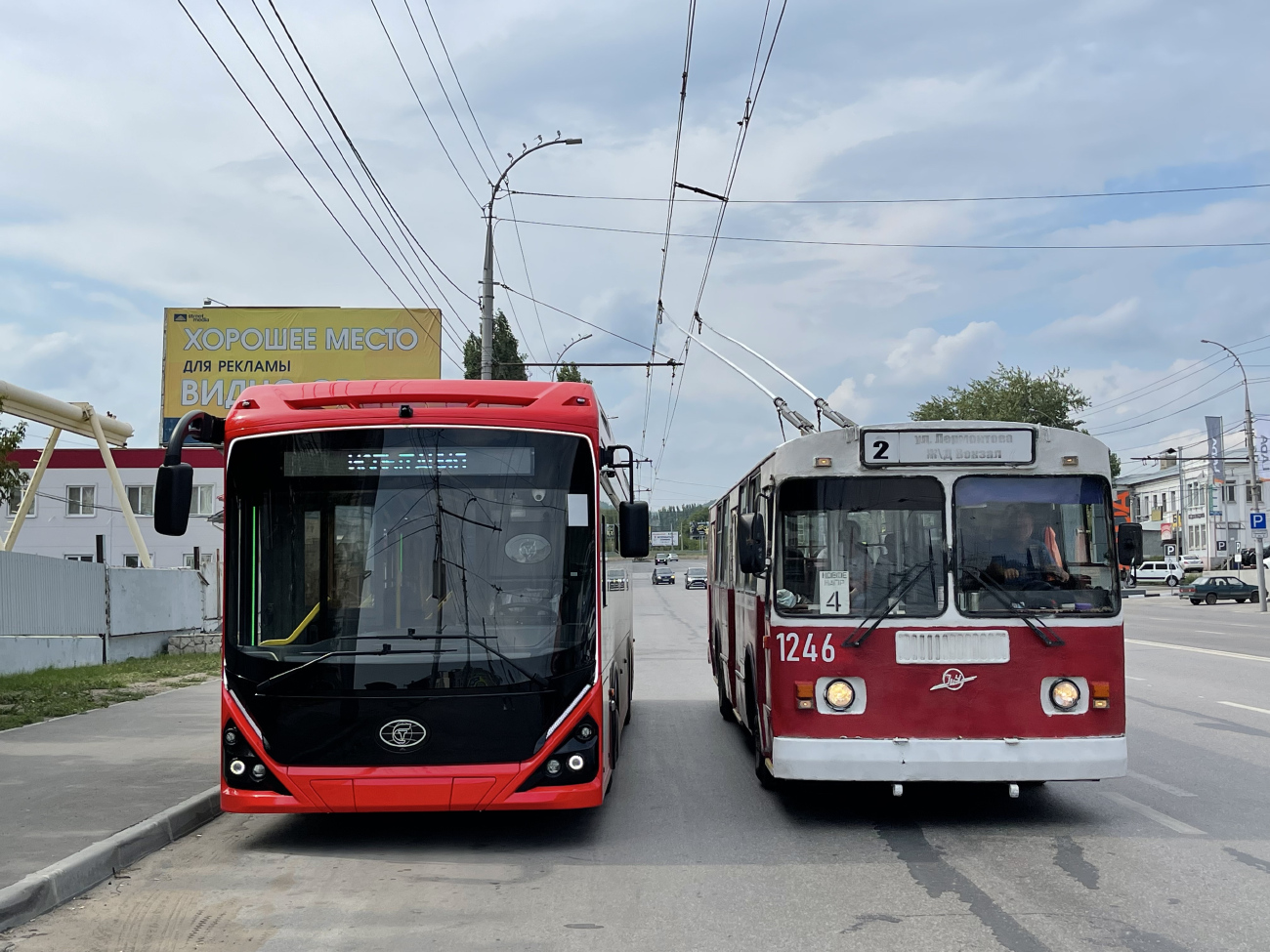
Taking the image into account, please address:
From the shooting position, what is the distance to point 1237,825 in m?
7.89

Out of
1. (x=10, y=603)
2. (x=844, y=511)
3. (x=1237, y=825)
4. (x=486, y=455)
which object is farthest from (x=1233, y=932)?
(x=10, y=603)

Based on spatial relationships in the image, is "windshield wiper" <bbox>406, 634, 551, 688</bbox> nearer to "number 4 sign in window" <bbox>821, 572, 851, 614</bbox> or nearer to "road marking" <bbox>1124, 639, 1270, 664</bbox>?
"number 4 sign in window" <bbox>821, 572, 851, 614</bbox>

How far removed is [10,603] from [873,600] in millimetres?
16441

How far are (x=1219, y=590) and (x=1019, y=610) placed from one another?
163 ft

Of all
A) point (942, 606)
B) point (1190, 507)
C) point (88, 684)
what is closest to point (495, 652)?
point (942, 606)

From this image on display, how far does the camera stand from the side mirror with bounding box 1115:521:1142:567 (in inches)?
326

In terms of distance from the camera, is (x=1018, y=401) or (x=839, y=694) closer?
(x=839, y=694)

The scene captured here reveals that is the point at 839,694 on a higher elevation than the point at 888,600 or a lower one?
lower

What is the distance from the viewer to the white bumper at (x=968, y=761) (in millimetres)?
7789

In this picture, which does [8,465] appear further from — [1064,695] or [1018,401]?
[1018,401]

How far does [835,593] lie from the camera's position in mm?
8078

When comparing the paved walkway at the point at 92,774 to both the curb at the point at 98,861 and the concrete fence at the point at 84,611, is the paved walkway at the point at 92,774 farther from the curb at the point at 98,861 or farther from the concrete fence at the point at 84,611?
the concrete fence at the point at 84,611

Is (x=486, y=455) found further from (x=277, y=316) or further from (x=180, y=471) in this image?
(x=277, y=316)

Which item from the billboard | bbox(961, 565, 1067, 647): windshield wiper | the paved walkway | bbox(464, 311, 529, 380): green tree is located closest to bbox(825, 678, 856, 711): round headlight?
bbox(961, 565, 1067, 647): windshield wiper
